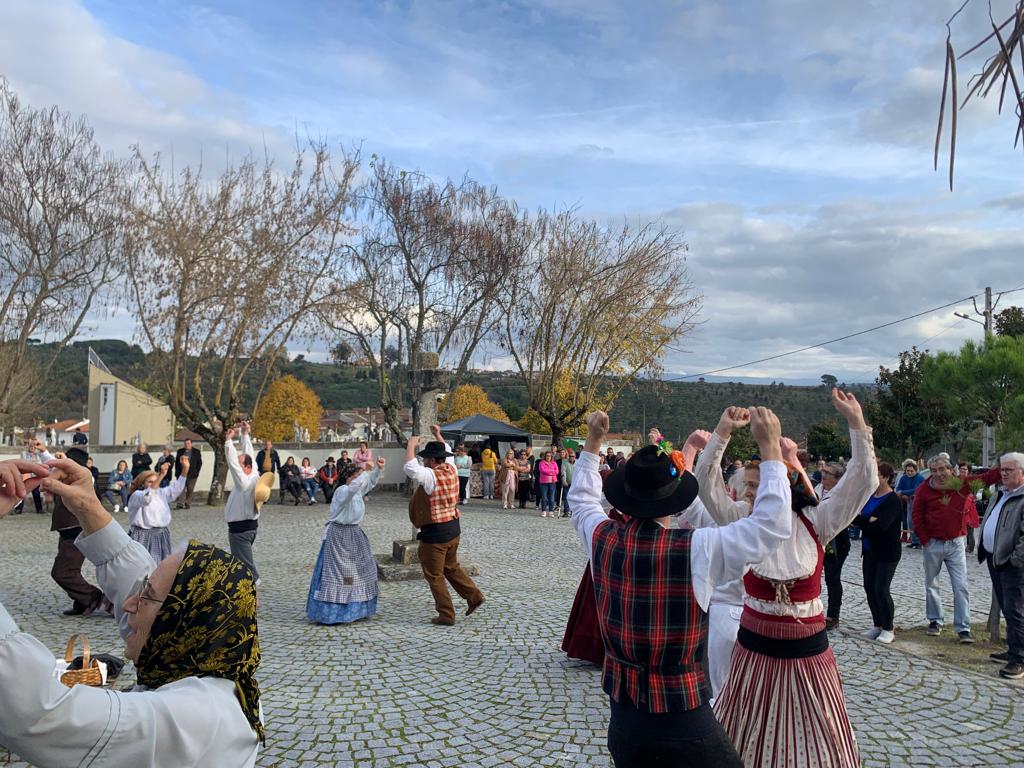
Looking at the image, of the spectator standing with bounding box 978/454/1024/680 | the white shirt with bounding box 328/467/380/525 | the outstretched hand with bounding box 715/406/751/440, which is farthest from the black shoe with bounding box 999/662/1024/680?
the white shirt with bounding box 328/467/380/525

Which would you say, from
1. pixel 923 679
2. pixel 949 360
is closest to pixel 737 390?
pixel 949 360

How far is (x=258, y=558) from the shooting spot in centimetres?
1135

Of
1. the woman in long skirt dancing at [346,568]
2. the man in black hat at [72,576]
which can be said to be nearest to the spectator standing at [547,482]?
the woman in long skirt dancing at [346,568]

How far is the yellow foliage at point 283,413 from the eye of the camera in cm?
5553

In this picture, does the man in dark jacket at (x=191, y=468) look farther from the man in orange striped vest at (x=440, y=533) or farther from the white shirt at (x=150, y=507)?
the man in orange striped vest at (x=440, y=533)

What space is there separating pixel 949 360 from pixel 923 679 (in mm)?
14003

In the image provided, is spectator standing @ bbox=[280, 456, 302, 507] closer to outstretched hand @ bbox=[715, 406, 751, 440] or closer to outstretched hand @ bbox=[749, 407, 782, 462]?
outstretched hand @ bbox=[715, 406, 751, 440]

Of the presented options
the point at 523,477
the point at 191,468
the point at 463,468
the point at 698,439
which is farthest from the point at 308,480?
the point at 698,439

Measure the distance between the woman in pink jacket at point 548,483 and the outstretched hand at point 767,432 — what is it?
51.7 feet

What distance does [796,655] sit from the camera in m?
3.50

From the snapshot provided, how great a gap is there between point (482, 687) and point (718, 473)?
8.60 feet

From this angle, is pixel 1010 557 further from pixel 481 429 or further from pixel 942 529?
pixel 481 429

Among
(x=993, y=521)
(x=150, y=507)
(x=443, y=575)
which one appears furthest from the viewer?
(x=150, y=507)

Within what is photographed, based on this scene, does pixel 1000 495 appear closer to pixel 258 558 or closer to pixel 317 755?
pixel 317 755
